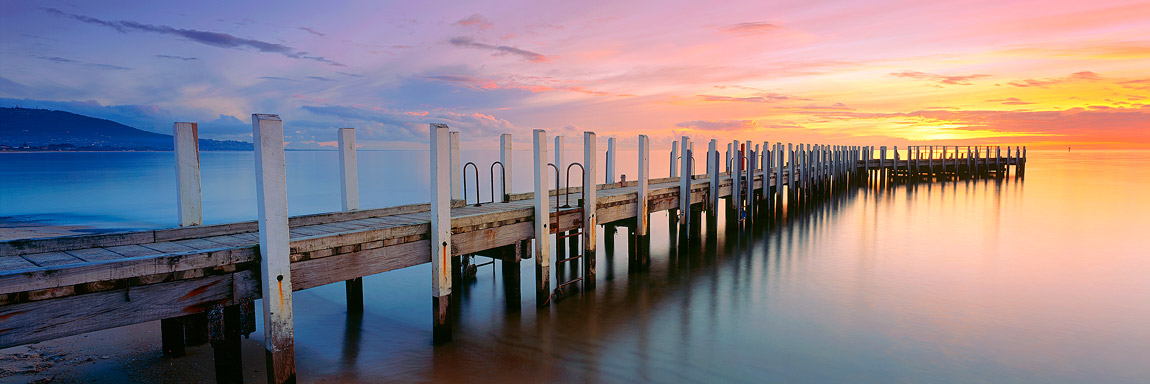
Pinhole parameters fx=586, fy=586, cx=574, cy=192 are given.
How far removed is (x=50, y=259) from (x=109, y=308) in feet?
5.52

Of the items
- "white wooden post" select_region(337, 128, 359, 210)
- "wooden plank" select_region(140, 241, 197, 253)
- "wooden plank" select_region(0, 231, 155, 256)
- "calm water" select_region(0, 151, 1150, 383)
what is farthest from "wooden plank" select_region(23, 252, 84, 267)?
"white wooden post" select_region(337, 128, 359, 210)

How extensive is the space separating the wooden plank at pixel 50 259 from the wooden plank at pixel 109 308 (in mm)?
1186

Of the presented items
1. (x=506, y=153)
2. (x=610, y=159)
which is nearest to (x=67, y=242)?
(x=506, y=153)

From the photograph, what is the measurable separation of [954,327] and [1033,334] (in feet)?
4.04

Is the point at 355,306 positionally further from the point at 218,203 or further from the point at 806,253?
the point at 218,203

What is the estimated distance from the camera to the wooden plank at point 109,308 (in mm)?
4730

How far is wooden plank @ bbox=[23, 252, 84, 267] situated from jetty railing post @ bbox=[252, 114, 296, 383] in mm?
2003

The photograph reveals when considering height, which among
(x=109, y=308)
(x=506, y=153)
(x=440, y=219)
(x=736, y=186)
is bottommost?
(x=109, y=308)

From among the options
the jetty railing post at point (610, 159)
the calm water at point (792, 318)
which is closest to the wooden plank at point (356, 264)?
the calm water at point (792, 318)

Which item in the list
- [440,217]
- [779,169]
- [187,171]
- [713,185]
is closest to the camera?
[187,171]

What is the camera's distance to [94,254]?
6289 mm

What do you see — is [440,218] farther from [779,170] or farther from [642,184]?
[779,170]

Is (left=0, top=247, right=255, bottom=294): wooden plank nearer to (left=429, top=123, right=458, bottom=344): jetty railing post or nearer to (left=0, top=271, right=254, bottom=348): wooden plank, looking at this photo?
(left=0, top=271, right=254, bottom=348): wooden plank

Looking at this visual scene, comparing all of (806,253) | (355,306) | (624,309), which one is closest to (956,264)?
(806,253)
